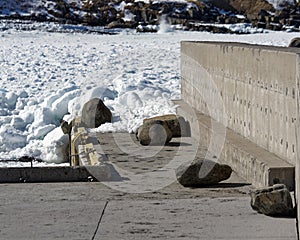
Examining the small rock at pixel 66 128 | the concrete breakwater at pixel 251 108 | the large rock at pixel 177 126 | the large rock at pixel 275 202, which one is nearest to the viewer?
the large rock at pixel 275 202

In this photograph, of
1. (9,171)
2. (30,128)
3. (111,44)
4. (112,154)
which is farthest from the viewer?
(111,44)

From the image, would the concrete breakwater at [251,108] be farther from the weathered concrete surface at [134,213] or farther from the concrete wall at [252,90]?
the weathered concrete surface at [134,213]

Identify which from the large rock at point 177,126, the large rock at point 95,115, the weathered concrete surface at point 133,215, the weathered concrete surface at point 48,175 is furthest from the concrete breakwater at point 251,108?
the large rock at point 95,115

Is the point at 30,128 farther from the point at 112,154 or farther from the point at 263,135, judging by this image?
the point at 263,135

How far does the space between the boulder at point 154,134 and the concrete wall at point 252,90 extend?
2.42ft

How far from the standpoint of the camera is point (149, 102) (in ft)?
56.5

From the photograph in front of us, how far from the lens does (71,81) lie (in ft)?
81.5

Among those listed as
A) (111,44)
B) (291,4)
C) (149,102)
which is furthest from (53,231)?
(291,4)

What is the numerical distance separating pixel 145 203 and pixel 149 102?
8.95 m

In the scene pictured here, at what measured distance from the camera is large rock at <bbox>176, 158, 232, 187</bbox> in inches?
362

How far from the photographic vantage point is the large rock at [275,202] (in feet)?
24.8

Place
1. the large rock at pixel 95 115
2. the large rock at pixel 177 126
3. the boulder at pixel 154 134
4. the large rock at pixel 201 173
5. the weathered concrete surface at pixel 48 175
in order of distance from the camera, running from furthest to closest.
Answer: the large rock at pixel 95 115 < the large rock at pixel 177 126 < the boulder at pixel 154 134 < the weathered concrete surface at pixel 48 175 < the large rock at pixel 201 173

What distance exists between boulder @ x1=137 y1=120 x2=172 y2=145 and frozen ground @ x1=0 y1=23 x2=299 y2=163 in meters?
1.71

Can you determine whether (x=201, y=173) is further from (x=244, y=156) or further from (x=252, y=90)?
(x=252, y=90)
